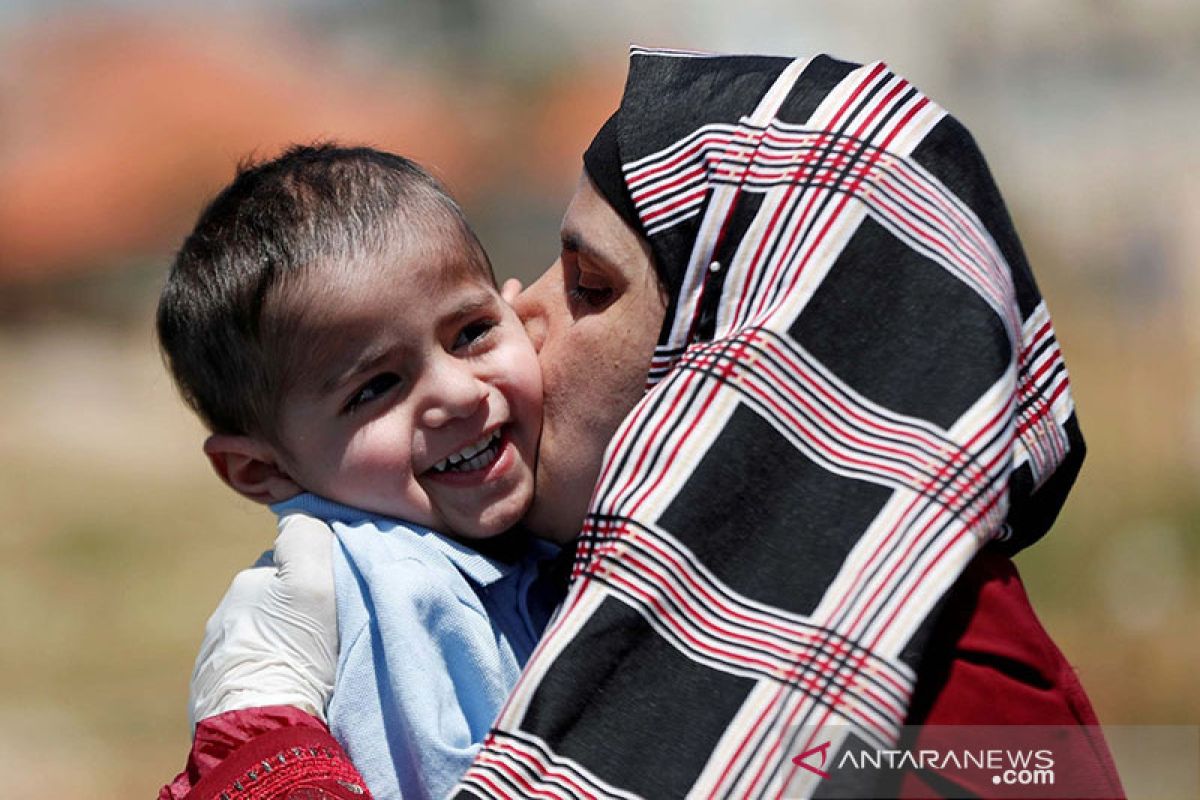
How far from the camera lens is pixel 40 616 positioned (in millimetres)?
9086

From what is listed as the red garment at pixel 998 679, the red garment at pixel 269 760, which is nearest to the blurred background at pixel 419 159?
the red garment at pixel 269 760

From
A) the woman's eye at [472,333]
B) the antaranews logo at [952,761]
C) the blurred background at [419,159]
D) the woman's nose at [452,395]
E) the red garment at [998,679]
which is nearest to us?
the antaranews logo at [952,761]

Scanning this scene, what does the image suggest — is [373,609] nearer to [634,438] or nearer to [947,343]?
[634,438]

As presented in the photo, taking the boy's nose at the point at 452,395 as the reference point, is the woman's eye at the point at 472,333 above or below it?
above

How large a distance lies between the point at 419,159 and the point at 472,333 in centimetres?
968

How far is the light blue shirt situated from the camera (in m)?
2.18

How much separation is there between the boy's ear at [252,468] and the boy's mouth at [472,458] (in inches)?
10.2

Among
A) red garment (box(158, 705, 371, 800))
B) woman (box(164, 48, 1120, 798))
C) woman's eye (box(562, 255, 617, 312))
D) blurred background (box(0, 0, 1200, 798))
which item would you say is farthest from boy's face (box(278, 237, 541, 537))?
blurred background (box(0, 0, 1200, 798))

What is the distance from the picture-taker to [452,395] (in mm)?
2287

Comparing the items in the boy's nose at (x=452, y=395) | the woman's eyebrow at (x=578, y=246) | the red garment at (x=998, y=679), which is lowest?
the red garment at (x=998, y=679)

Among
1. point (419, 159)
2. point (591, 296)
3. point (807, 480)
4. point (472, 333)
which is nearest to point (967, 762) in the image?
point (807, 480)

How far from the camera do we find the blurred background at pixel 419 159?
8.41 metres

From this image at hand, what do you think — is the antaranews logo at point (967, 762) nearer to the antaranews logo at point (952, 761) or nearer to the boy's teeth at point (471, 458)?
the antaranews logo at point (952, 761)

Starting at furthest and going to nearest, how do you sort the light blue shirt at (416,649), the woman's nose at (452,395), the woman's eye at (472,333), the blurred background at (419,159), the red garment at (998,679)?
the blurred background at (419,159), the woman's eye at (472,333), the woman's nose at (452,395), the light blue shirt at (416,649), the red garment at (998,679)
